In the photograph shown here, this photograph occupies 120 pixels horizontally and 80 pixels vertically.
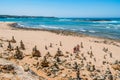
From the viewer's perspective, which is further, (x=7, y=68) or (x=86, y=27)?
(x=86, y=27)

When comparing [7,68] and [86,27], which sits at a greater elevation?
[7,68]

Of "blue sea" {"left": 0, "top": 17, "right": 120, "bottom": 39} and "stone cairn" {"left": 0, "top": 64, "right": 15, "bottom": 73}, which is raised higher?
"stone cairn" {"left": 0, "top": 64, "right": 15, "bottom": 73}

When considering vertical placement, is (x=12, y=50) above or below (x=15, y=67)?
below

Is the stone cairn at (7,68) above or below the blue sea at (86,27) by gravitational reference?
above

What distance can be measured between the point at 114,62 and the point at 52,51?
4.59 metres

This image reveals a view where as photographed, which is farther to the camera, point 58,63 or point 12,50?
point 12,50

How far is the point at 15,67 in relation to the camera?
5.68 meters

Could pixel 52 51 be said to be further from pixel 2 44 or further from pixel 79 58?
pixel 2 44

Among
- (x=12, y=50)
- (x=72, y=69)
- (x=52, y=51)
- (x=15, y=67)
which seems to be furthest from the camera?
(x=52, y=51)

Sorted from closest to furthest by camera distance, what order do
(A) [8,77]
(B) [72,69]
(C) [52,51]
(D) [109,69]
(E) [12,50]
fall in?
(A) [8,77], (B) [72,69], (D) [109,69], (E) [12,50], (C) [52,51]

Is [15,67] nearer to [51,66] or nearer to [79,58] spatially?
[51,66]

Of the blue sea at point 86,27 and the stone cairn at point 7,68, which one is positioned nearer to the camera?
the stone cairn at point 7,68

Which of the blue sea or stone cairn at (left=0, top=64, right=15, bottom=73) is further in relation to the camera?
the blue sea

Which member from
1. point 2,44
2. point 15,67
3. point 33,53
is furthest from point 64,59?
point 15,67
